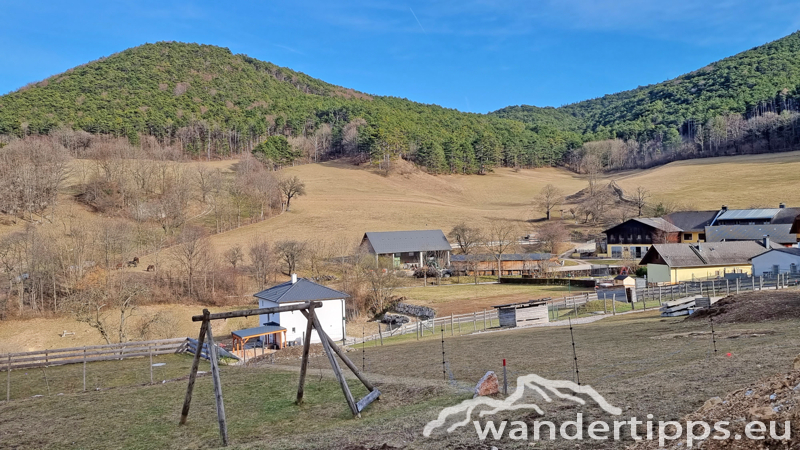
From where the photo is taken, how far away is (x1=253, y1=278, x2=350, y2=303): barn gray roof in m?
39.9

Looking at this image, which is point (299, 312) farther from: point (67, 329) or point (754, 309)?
point (754, 309)

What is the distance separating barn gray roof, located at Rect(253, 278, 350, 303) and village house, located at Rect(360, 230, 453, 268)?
33.4m

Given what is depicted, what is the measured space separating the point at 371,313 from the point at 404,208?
58.0m

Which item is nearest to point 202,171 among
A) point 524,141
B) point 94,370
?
point 94,370

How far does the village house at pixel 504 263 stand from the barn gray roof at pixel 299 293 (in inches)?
1313

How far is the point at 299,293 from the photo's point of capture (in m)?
40.7

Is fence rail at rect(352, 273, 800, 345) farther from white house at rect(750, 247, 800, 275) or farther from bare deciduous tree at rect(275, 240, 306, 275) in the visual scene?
bare deciduous tree at rect(275, 240, 306, 275)

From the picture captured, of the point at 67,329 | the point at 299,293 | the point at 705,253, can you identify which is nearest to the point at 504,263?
the point at 705,253

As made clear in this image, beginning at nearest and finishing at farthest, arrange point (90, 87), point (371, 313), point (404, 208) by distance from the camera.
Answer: point (371, 313)
point (404, 208)
point (90, 87)

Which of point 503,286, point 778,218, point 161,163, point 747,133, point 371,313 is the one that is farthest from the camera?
point 747,133

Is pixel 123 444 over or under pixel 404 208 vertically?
under

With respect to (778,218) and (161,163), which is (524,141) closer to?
(778,218)

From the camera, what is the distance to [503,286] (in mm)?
62188

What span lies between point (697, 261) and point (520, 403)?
51645mm
